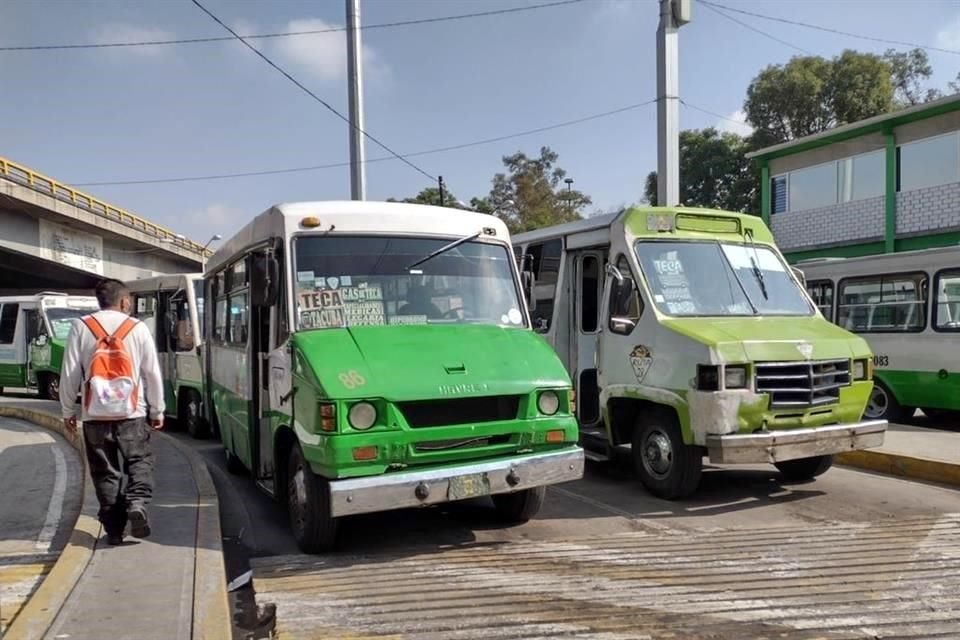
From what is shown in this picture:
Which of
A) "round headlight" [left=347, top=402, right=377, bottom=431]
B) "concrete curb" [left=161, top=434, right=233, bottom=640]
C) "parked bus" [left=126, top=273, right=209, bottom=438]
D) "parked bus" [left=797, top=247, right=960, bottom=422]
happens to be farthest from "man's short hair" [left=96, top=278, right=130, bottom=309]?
"parked bus" [left=797, top=247, right=960, bottom=422]

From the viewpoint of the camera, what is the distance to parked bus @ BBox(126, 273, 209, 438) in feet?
37.5

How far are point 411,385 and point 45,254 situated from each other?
31.1m

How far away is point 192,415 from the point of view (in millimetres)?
12055

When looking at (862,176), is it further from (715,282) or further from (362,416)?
(362,416)

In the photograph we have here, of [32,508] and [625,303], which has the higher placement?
[625,303]

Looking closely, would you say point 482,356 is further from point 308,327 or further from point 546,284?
point 546,284

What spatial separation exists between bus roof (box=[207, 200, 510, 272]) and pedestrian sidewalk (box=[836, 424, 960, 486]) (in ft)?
16.8

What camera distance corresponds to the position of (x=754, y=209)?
35812 millimetres

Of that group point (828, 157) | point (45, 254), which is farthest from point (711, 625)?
point (45, 254)

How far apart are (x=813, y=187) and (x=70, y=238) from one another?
96.4 ft

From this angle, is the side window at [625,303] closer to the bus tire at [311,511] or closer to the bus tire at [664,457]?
the bus tire at [664,457]

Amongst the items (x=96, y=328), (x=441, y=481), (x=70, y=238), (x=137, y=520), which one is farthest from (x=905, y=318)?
(x=70, y=238)

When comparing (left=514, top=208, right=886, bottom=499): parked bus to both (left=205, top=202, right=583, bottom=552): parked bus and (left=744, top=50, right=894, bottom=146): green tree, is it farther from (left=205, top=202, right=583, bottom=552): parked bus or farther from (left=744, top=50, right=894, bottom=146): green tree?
(left=744, top=50, right=894, bottom=146): green tree

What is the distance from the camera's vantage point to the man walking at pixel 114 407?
523cm
